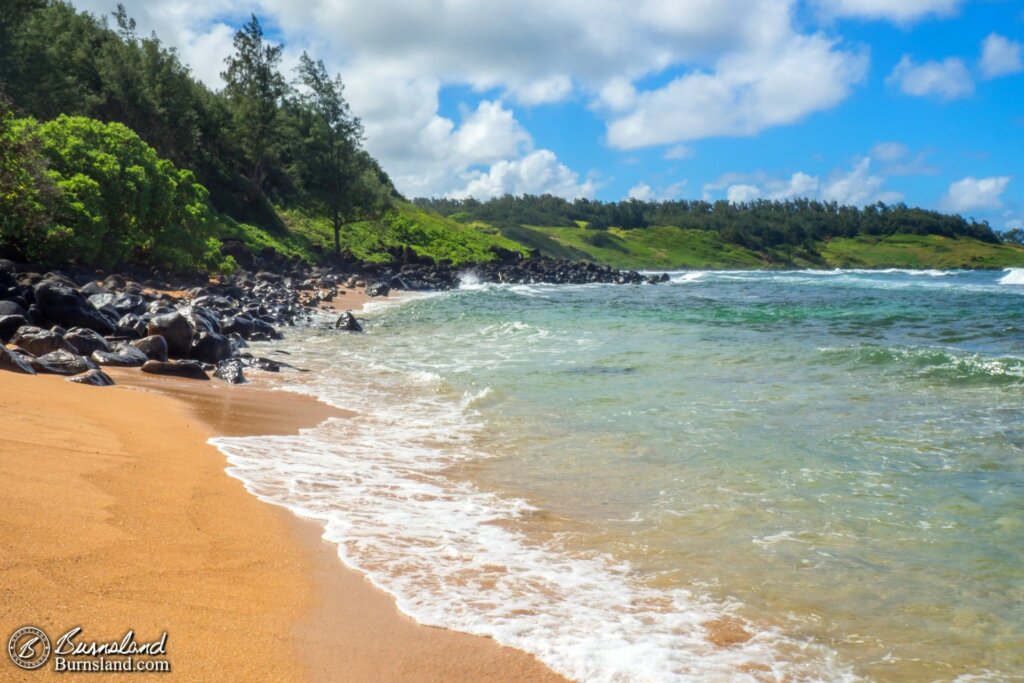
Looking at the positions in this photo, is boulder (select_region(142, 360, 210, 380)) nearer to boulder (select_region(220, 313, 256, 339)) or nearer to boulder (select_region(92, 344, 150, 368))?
boulder (select_region(92, 344, 150, 368))

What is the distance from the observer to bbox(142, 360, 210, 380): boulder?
12227 millimetres

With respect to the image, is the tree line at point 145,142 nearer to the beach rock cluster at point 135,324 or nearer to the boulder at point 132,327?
the beach rock cluster at point 135,324

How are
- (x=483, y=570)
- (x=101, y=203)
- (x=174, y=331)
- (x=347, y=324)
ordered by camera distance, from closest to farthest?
1. (x=483, y=570)
2. (x=174, y=331)
3. (x=347, y=324)
4. (x=101, y=203)

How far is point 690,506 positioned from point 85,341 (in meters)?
10.7

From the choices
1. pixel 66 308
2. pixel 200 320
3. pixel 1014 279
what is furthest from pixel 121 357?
pixel 1014 279

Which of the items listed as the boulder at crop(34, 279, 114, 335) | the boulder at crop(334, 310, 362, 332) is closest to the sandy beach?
the boulder at crop(34, 279, 114, 335)

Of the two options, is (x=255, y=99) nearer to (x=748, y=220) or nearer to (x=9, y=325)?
(x=9, y=325)

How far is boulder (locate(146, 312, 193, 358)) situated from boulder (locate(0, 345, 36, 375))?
4.38 meters

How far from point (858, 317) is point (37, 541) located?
30.2m

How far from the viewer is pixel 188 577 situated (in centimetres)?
427

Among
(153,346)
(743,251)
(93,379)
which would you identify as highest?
(743,251)

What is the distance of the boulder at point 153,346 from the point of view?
13.3m

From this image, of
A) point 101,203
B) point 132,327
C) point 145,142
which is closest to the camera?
point 132,327

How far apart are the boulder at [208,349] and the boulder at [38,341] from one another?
9.90 feet
